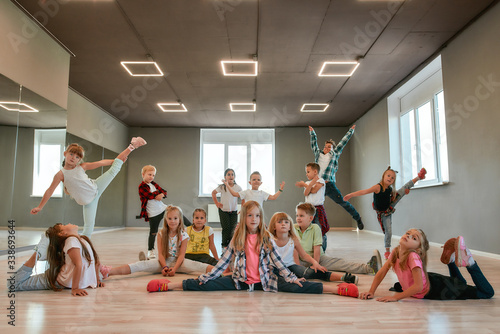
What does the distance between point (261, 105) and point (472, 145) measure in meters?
4.64

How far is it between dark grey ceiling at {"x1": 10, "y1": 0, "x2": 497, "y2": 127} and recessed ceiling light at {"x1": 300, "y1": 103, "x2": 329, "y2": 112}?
302 millimetres

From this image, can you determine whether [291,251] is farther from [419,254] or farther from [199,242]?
[199,242]

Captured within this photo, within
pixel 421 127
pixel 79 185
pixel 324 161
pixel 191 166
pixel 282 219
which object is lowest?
pixel 282 219

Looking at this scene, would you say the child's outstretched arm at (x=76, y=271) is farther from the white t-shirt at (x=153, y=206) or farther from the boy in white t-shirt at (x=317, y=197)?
the boy in white t-shirt at (x=317, y=197)

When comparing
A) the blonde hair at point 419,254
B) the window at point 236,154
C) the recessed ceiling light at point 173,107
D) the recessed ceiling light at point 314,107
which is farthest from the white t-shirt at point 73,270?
the window at point 236,154

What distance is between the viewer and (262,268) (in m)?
2.49

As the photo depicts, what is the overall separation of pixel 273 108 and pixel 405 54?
3.49 m

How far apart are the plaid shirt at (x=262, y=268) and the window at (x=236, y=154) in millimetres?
8060

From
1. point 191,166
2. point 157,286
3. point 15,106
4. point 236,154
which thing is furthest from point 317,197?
point 191,166

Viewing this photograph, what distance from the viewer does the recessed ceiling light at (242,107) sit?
328 inches

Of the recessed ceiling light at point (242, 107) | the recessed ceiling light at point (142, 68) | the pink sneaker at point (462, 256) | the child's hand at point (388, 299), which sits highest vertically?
the recessed ceiling light at point (142, 68)

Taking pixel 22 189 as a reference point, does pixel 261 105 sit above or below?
above

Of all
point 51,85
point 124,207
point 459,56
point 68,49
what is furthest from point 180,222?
point 124,207

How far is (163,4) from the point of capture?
170 inches
